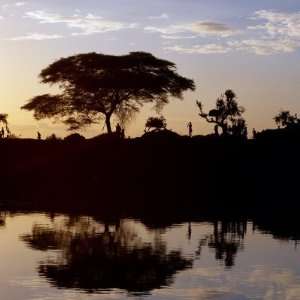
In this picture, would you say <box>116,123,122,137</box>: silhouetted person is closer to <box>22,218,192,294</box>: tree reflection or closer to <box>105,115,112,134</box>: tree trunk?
<box>105,115,112,134</box>: tree trunk

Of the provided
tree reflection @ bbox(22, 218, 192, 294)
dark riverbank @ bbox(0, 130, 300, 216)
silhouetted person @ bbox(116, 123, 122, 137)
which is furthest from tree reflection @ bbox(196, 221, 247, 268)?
silhouetted person @ bbox(116, 123, 122, 137)

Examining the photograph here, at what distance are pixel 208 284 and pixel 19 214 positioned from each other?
18148 millimetres

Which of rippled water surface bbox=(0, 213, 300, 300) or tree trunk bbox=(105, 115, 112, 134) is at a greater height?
tree trunk bbox=(105, 115, 112, 134)

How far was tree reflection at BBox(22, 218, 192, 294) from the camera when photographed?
19797 millimetres

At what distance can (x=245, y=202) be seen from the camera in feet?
152

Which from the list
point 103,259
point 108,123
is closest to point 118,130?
point 108,123

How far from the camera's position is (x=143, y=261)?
23078mm

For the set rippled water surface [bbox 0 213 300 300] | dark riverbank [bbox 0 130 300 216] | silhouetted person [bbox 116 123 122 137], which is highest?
silhouetted person [bbox 116 123 122 137]

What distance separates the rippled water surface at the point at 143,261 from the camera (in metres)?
18.7

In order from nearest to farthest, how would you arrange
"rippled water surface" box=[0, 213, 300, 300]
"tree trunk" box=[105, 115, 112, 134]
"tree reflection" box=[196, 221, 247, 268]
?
1. "rippled water surface" box=[0, 213, 300, 300]
2. "tree reflection" box=[196, 221, 247, 268]
3. "tree trunk" box=[105, 115, 112, 134]

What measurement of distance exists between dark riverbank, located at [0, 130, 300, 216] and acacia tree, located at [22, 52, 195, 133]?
20.4ft

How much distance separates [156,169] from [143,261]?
3382 cm

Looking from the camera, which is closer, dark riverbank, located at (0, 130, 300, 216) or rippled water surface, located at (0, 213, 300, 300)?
rippled water surface, located at (0, 213, 300, 300)

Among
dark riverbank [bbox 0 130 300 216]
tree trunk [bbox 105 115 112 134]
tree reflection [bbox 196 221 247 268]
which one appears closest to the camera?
tree reflection [bbox 196 221 247 268]
